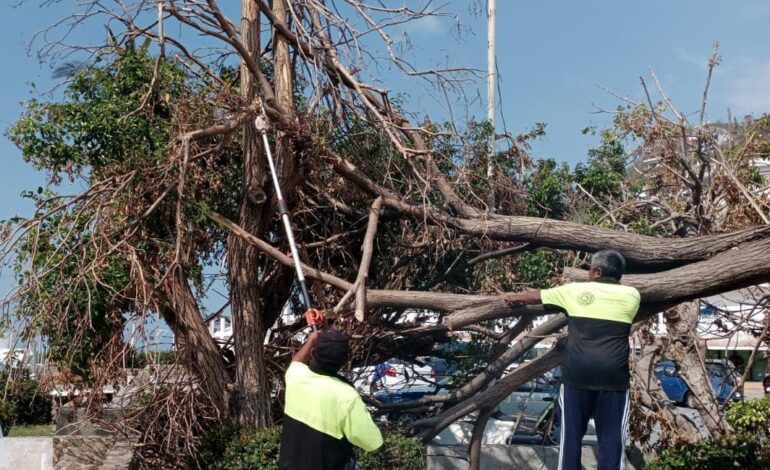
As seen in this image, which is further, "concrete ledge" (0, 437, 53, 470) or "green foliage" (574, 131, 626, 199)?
"green foliage" (574, 131, 626, 199)

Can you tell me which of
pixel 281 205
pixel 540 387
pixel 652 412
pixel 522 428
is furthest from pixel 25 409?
pixel 652 412

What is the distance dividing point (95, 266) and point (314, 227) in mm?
2690

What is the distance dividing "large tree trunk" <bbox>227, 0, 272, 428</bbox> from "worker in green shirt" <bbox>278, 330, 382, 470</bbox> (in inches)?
176

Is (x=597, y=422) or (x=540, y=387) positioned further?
(x=540, y=387)

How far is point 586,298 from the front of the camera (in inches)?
264

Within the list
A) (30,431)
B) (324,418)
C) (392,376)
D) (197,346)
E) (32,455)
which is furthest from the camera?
(30,431)

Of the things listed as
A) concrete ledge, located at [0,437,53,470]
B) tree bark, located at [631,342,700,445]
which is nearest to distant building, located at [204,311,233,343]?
concrete ledge, located at [0,437,53,470]

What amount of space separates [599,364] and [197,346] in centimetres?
467

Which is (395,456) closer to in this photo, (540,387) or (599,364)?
(599,364)

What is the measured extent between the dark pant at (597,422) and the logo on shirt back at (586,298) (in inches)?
23.3

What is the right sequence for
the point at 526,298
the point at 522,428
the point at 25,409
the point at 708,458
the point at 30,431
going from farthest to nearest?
the point at 25,409 < the point at 30,431 < the point at 522,428 < the point at 708,458 < the point at 526,298

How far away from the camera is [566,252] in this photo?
11.4m

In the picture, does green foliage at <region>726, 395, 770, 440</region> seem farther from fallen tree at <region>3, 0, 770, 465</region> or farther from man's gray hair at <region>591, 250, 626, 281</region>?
man's gray hair at <region>591, 250, 626, 281</region>

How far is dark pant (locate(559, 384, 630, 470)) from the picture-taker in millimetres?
6660
